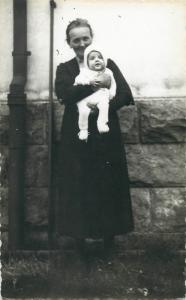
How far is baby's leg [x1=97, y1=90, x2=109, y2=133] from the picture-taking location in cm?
443

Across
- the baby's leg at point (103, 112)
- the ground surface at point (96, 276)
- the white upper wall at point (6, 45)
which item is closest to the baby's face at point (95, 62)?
the baby's leg at point (103, 112)

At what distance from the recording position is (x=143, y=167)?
465 centimetres

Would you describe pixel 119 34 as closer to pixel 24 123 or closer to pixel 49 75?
pixel 49 75

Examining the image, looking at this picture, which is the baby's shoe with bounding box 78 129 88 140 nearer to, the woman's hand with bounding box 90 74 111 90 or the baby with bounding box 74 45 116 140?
the baby with bounding box 74 45 116 140

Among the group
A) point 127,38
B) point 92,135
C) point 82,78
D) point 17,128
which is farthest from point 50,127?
point 127,38

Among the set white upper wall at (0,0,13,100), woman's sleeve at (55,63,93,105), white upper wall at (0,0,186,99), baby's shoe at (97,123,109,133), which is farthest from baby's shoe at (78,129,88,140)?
white upper wall at (0,0,13,100)

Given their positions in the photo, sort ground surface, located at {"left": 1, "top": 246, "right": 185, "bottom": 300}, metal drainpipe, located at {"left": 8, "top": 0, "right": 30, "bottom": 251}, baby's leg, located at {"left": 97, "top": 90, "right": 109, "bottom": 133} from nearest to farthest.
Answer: ground surface, located at {"left": 1, "top": 246, "right": 185, "bottom": 300} → baby's leg, located at {"left": 97, "top": 90, "right": 109, "bottom": 133} → metal drainpipe, located at {"left": 8, "top": 0, "right": 30, "bottom": 251}

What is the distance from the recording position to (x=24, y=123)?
4.61 meters

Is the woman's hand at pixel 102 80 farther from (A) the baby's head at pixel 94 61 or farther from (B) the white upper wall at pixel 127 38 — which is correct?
(B) the white upper wall at pixel 127 38

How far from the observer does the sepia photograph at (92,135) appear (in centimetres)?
446

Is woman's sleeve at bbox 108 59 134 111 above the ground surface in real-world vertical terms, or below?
above

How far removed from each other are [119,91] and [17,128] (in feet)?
2.96

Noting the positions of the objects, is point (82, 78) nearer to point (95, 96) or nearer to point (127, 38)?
point (95, 96)

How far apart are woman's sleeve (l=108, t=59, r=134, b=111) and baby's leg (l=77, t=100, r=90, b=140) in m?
0.20
